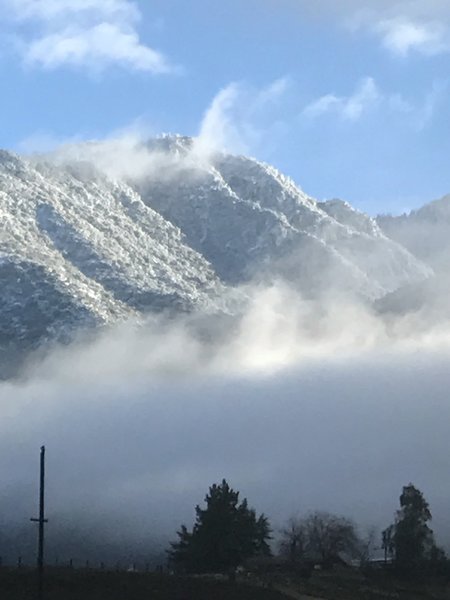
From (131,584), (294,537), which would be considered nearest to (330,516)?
(294,537)

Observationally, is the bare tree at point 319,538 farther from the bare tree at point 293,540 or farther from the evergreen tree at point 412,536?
the evergreen tree at point 412,536

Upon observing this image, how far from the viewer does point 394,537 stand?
141125 mm

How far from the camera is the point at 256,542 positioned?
5143 inches

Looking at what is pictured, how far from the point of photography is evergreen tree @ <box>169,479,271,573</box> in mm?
124875

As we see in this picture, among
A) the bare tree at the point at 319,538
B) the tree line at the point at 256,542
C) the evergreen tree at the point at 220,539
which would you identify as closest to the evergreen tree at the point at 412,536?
the tree line at the point at 256,542

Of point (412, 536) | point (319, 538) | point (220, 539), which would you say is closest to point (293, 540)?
point (319, 538)

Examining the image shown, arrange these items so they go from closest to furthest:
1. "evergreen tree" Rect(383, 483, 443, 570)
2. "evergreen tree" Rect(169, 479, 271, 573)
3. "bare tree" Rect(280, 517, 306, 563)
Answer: "evergreen tree" Rect(169, 479, 271, 573)
"evergreen tree" Rect(383, 483, 443, 570)
"bare tree" Rect(280, 517, 306, 563)

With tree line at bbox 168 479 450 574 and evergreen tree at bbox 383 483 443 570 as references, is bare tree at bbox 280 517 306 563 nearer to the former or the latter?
tree line at bbox 168 479 450 574

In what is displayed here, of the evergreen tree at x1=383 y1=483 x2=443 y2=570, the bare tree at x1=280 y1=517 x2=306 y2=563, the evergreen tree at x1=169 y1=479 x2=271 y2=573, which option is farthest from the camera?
the bare tree at x1=280 y1=517 x2=306 y2=563

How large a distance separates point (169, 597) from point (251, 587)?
37.6 feet

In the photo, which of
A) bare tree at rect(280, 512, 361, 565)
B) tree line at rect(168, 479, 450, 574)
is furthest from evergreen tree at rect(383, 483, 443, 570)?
bare tree at rect(280, 512, 361, 565)

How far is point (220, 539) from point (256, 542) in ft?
23.1

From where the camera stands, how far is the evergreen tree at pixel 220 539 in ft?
410

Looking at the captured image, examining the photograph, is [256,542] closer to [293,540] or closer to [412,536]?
[412,536]
